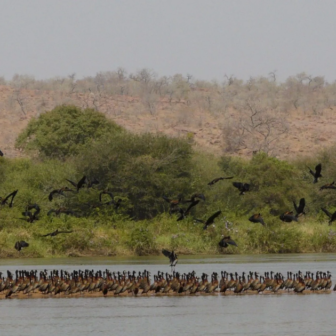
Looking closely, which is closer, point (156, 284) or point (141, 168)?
point (156, 284)

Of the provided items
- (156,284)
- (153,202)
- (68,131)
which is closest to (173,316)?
(156,284)

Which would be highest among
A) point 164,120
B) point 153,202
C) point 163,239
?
point 164,120

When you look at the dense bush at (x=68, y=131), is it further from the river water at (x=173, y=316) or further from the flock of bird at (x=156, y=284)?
the river water at (x=173, y=316)

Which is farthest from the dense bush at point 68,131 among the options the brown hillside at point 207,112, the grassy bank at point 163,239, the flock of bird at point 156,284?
the flock of bird at point 156,284

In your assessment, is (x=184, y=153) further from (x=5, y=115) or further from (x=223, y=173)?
(x=5, y=115)

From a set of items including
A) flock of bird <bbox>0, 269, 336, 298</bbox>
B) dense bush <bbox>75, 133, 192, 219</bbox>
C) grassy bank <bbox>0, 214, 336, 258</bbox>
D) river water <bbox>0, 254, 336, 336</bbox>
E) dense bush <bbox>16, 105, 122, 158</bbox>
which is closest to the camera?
river water <bbox>0, 254, 336, 336</bbox>

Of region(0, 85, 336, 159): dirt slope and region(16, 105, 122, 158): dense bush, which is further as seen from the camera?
region(0, 85, 336, 159): dirt slope

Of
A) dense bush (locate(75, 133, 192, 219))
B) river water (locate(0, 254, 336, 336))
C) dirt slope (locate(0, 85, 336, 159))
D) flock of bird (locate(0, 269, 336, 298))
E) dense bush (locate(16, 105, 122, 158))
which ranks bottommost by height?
river water (locate(0, 254, 336, 336))

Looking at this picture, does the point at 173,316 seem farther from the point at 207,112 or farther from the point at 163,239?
the point at 207,112

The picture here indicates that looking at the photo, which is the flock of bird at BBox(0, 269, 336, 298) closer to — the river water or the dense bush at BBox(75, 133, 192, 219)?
the river water

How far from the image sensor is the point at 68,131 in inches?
3273

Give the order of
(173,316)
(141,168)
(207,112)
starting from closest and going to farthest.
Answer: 1. (173,316)
2. (141,168)
3. (207,112)

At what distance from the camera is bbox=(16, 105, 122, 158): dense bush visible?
8244 cm

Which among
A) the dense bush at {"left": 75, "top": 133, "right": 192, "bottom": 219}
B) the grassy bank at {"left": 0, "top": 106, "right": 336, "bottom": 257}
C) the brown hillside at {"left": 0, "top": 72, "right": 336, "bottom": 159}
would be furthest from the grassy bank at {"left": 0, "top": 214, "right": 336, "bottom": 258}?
the brown hillside at {"left": 0, "top": 72, "right": 336, "bottom": 159}
